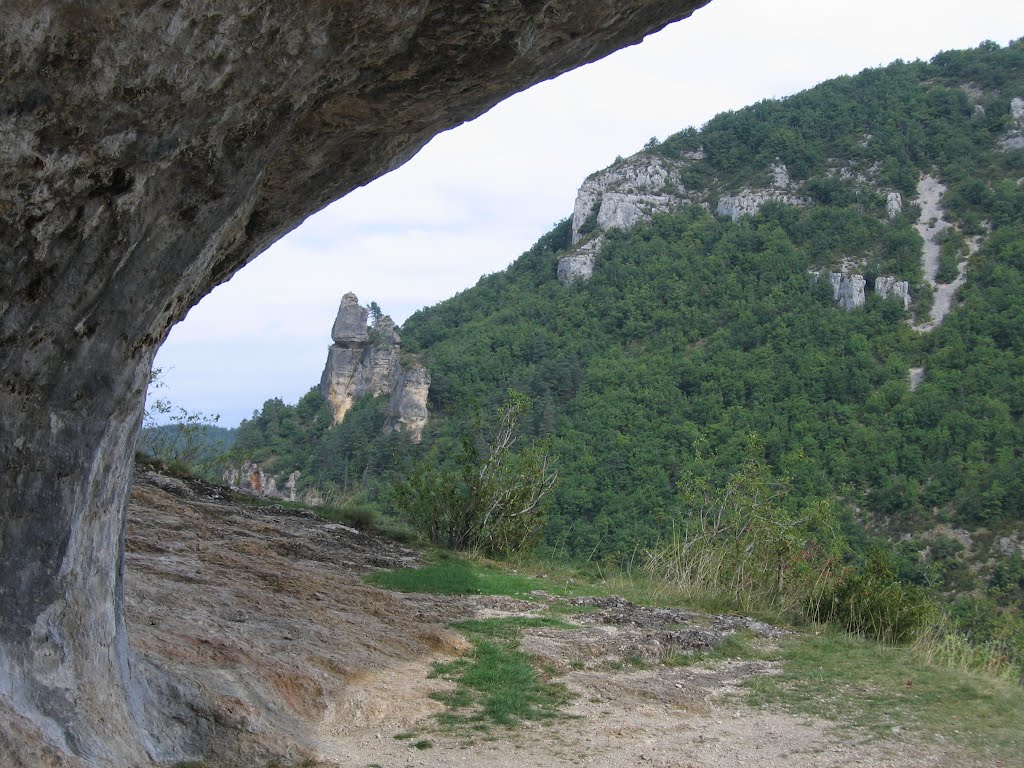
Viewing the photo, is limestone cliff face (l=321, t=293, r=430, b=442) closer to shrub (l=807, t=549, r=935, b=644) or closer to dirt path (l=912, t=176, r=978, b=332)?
dirt path (l=912, t=176, r=978, b=332)

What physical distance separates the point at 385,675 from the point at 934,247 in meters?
66.3

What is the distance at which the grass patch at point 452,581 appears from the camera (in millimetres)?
9438

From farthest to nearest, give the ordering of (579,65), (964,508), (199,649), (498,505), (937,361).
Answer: (937,361), (964,508), (498,505), (199,649), (579,65)

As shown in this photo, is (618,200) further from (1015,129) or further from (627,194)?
(1015,129)

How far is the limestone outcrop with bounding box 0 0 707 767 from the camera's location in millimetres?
2629

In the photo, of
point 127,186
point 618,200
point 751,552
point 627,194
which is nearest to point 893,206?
point 627,194

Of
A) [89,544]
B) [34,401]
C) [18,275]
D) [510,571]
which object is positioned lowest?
[510,571]

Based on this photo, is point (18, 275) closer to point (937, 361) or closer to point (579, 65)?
point (579, 65)

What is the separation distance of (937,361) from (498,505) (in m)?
40.5

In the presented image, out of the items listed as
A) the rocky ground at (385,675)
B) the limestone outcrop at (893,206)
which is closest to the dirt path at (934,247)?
the limestone outcrop at (893,206)

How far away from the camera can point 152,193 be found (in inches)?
117

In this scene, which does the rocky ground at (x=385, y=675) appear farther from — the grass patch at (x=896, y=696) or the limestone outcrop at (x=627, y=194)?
the limestone outcrop at (x=627, y=194)

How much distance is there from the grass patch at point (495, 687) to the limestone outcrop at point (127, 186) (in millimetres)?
1946

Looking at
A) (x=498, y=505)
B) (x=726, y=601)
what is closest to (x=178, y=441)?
(x=498, y=505)
